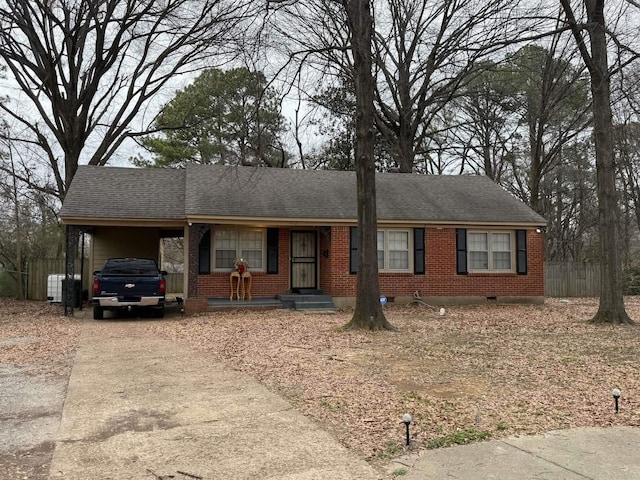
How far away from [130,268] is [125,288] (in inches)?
29.9

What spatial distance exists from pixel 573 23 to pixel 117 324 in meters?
12.6

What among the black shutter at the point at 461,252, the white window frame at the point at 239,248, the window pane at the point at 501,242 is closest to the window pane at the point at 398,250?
the black shutter at the point at 461,252

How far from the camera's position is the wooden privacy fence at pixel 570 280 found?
2255 centimetres

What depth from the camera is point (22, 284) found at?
66.1 feet

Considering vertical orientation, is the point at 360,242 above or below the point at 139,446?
above

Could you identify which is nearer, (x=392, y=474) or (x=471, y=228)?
(x=392, y=474)

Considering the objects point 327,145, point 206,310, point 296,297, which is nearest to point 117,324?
point 206,310

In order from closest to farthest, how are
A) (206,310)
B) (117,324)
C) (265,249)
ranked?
(117,324) < (206,310) < (265,249)

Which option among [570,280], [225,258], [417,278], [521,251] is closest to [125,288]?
[225,258]

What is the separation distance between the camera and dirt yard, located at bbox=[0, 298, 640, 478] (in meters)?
5.05

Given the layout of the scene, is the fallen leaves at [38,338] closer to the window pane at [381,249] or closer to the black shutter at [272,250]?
the black shutter at [272,250]

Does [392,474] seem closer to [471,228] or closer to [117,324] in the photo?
[117,324]

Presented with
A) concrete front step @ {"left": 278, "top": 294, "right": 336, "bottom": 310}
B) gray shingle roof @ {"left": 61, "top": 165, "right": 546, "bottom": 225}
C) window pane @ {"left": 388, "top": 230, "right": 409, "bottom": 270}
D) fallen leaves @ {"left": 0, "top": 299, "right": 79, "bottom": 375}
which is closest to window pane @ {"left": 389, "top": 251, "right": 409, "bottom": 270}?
window pane @ {"left": 388, "top": 230, "right": 409, "bottom": 270}

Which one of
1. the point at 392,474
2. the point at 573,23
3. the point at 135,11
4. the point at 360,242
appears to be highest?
the point at 135,11
